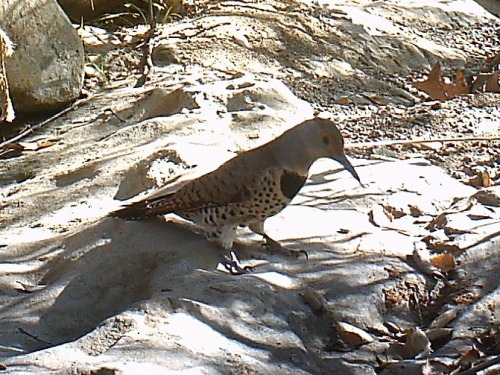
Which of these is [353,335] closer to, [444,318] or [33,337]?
[444,318]

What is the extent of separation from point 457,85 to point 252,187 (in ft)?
9.29

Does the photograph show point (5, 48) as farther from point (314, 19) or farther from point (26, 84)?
point (314, 19)

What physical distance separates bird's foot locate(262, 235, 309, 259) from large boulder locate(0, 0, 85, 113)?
271cm

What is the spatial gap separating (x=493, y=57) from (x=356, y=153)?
2.24 metres

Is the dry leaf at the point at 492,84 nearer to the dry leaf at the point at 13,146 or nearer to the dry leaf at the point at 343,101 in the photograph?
the dry leaf at the point at 343,101

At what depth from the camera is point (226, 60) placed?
6.34 meters

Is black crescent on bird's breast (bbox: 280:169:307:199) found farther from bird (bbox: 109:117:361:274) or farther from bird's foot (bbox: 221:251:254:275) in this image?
bird's foot (bbox: 221:251:254:275)

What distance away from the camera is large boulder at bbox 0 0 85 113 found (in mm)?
5844

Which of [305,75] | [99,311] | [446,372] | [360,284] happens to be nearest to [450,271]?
[360,284]

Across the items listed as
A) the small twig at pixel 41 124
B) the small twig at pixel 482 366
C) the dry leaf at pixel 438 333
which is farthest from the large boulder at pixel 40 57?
the small twig at pixel 482 366

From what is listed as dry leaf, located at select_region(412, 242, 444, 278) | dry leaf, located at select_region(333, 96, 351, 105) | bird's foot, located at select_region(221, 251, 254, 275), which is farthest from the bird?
dry leaf, located at select_region(333, 96, 351, 105)

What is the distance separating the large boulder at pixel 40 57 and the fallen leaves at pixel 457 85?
2.37m

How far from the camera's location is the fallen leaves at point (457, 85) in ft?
19.3

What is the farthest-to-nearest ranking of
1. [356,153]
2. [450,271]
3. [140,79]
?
[140,79] → [356,153] → [450,271]
